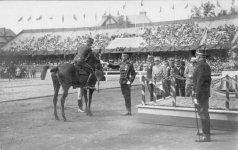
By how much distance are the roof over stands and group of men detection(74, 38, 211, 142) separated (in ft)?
89.4

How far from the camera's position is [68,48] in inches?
1912

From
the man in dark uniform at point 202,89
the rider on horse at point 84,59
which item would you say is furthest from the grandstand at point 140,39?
the man in dark uniform at point 202,89

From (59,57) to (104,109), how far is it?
3841 cm

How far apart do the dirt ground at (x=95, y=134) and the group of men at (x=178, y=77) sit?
0.58 metres

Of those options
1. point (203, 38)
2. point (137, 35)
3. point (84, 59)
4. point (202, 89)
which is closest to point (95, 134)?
point (202, 89)

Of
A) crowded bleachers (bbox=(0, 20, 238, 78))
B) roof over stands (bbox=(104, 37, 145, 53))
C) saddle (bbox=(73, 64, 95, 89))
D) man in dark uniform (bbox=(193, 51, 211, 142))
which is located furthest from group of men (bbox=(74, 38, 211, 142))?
roof over stands (bbox=(104, 37, 145, 53))

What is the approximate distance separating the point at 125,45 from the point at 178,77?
31917 mm

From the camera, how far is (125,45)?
141 feet

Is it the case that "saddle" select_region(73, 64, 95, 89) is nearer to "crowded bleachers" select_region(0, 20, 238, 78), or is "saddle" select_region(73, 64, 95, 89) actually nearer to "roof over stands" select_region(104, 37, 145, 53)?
"crowded bleachers" select_region(0, 20, 238, 78)

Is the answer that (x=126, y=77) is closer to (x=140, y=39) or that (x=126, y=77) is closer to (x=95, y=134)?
(x=95, y=134)

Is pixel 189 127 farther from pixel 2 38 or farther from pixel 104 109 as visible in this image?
pixel 2 38

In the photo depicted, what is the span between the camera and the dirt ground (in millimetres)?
6547

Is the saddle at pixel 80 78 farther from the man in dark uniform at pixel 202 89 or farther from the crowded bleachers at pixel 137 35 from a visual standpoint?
the crowded bleachers at pixel 137 35

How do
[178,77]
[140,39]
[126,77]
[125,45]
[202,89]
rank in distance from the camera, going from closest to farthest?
[202,89], [126,77], [178,77], [125,45], [140,39]
